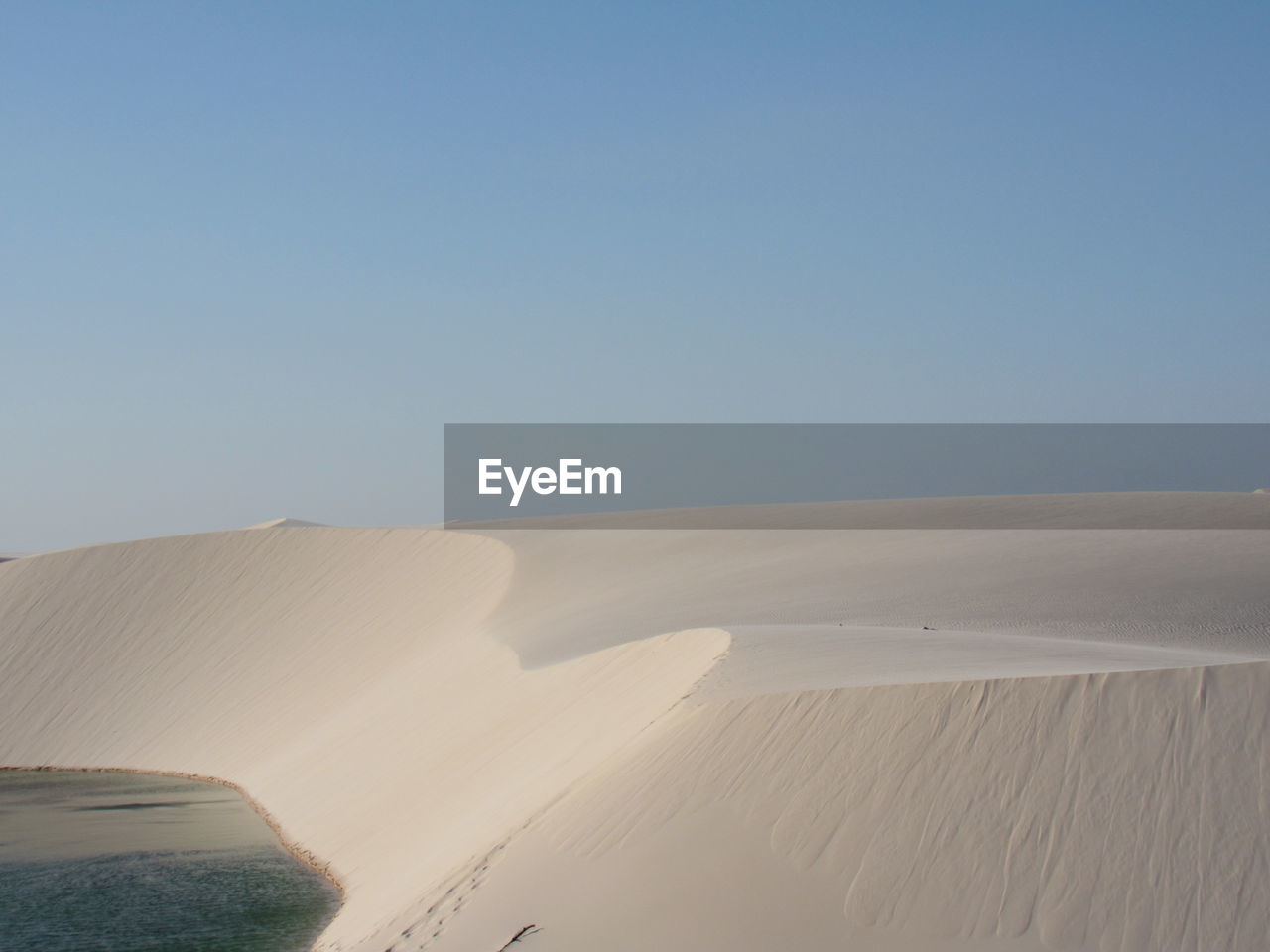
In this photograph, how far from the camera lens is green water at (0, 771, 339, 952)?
14461 millimetres

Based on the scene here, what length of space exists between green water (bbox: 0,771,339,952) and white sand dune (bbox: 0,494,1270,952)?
0.84m

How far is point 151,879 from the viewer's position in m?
17.5

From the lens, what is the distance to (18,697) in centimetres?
3366

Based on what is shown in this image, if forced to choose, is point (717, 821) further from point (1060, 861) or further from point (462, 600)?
point (462, 600)

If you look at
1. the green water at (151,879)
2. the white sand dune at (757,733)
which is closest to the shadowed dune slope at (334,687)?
the white sand dune at (757,733)

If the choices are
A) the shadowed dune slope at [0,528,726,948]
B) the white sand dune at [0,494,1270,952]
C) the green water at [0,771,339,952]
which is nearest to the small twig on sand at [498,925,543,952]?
the white sand dune at [0,494,1270,952]

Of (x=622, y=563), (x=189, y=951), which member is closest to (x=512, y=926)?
(x=189, y=951)

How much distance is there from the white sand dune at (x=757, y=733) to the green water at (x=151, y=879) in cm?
84

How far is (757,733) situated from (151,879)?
10191mm

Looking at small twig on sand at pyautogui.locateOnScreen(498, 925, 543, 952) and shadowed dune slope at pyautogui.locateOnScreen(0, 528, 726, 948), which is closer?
small twig on sand at pyautogui.locateOnScreen(498, 925, 543, 952)

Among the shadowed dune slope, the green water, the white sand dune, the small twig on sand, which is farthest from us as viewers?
the shadowed dune slope

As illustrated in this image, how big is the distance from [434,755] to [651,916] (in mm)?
9534

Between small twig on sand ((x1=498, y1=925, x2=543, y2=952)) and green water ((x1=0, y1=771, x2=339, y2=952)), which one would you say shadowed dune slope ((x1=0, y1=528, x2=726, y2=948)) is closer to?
green water ((x1=0, y1=771, x2=339, y2=952))

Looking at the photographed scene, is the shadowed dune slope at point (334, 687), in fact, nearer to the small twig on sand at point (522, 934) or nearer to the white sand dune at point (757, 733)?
the white sand dune at point (757, 733)
